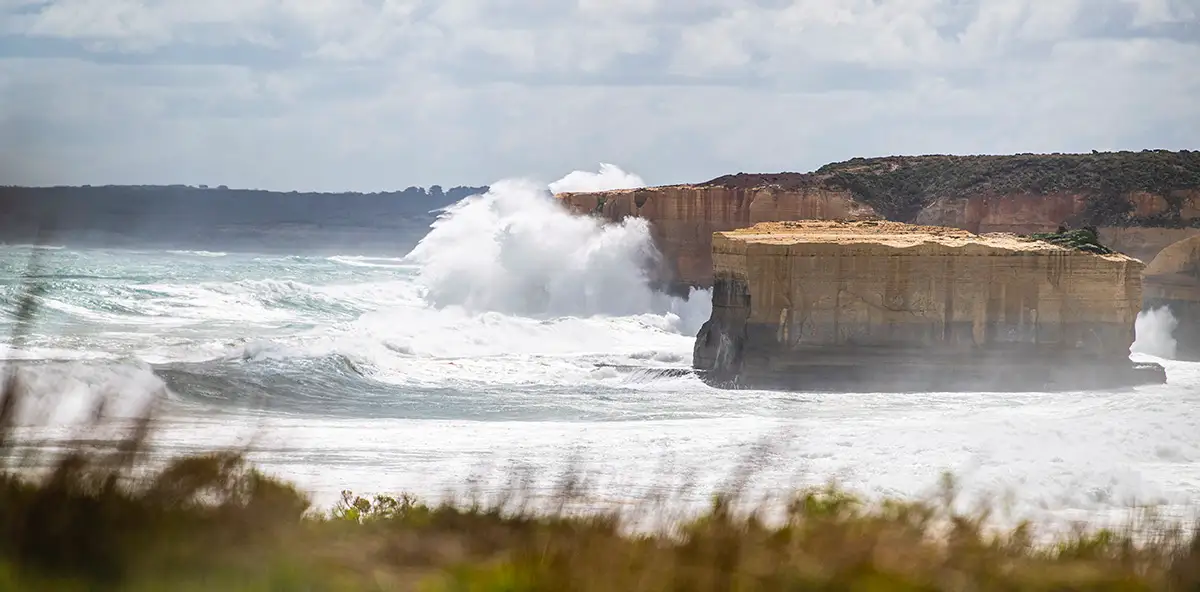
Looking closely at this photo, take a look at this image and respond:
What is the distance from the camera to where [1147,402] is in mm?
23000

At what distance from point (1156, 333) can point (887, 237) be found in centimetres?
1378

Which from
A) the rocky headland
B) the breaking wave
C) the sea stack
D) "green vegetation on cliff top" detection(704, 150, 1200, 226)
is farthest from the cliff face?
"green vegetation on cliff top" detection(704, 150, 1200, 226)

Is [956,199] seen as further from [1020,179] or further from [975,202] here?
[1020,179]

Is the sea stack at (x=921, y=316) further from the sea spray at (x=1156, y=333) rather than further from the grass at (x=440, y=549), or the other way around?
the grass at (x=440, y=549)

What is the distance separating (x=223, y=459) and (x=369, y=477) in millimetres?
8712

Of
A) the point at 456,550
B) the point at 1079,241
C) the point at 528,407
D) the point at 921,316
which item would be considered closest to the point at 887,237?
the point at 921,316

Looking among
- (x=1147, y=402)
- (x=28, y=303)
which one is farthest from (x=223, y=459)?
(x=1147, y=402)

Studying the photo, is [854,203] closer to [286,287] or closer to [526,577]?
[286,287]

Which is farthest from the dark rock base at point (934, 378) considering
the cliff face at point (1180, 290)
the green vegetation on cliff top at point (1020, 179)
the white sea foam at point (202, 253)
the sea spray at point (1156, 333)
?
the white sea foam at point (202, 253)

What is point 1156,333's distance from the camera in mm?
37094

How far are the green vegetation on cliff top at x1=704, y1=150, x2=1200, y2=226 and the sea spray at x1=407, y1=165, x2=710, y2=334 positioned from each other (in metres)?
7.53

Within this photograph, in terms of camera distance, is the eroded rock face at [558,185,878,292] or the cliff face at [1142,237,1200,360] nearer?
the cliff face at [1142,237,1200,360]

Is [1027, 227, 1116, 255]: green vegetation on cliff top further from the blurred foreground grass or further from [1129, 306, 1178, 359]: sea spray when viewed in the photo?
the blurred foreground grass

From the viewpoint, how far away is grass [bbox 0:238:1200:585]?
4539 millimetres
